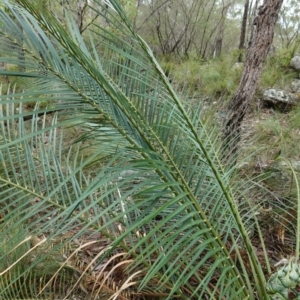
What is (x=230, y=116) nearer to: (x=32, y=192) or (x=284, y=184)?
(x=284, y=184)

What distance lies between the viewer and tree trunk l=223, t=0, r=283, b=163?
7.19ft

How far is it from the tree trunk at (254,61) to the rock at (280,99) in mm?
1450

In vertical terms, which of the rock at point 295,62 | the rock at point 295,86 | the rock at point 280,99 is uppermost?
the rock at point 295,62

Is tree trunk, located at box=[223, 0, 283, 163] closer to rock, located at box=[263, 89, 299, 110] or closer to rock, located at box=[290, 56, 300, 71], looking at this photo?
rock, located at box=[263, 89, 299, 110]

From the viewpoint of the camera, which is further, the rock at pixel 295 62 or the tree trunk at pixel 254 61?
the rock at pixel 295 62

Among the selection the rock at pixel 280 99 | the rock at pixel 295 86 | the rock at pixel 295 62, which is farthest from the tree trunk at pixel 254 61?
the rock at pixel 295 62

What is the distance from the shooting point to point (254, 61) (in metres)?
2.27

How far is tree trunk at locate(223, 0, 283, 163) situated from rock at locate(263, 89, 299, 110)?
1.45 m

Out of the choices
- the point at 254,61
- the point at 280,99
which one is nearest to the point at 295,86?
the point at 280,99

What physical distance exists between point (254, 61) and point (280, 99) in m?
1.50

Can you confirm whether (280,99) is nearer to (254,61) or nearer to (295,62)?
(295,62)

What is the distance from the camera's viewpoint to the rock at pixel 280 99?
3.60 metres

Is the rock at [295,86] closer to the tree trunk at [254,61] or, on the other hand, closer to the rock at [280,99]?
the rock at [280,99]

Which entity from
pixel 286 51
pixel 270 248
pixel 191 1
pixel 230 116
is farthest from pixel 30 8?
pixel 191 1
